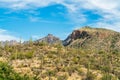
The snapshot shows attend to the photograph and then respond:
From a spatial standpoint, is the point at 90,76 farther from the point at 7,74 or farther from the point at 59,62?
the point at 7,74

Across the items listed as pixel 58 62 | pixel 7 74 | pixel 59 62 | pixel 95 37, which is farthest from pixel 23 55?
pixel 95 37

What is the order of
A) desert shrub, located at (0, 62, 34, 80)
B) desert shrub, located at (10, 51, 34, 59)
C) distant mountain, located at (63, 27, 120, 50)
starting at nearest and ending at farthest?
desert shrub, located at (0, 62, 34, 80), desert shrub, located at (10, 51, 34, 59), distant mountain, located at (63, 27, 120, 50)

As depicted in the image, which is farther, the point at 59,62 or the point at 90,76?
the point at 59,62

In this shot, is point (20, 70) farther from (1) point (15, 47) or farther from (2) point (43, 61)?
(1) point (15, 47)

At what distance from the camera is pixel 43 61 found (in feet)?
148

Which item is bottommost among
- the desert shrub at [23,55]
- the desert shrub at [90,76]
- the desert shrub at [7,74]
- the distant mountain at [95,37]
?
the desert shrub at [90,76]

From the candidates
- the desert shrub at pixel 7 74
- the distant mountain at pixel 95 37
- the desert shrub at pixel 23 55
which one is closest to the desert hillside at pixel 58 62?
the desert shrub at pixel 23 55

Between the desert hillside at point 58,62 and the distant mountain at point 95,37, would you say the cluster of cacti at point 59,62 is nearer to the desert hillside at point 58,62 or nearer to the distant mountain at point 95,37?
the desert hillside at point 58,62

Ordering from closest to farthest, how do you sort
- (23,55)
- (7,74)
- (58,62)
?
(7,74) < (58,62) < (23,55)

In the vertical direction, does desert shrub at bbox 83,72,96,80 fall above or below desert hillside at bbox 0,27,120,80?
below

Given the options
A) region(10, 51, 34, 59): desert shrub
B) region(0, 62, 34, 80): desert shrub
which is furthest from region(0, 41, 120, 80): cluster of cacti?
region(0, 62, 34, 80): desert shrub

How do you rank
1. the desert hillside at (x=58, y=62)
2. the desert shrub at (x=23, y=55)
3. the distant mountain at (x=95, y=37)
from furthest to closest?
1. the distant mountain at (x=95, y=37)
2. the desert shrub at (x=23, y=55)
3. the desert hillside at (x=58, y=62)

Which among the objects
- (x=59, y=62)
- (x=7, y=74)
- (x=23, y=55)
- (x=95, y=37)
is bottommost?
(x=7, y=74)

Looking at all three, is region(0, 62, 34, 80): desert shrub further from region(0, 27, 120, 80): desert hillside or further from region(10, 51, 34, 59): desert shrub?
region(10, 51, 34, 59): desert shrub
